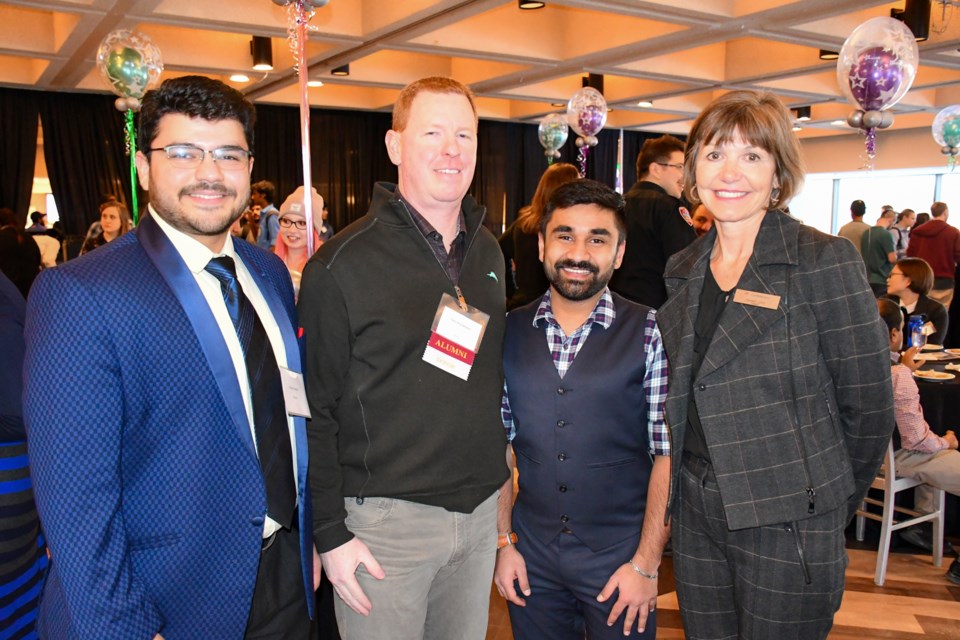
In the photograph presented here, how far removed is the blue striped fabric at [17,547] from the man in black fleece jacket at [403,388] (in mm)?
566

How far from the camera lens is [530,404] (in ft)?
5.79

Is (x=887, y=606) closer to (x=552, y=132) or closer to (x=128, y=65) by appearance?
(x=128, y=65)

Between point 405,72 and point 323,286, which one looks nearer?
point 323,286

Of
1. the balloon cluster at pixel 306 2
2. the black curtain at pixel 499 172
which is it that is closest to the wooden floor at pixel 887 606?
the balloon cluster at pixel 306 2

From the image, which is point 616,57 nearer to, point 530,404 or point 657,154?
point 657,154

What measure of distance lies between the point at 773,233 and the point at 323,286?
37.8 inches

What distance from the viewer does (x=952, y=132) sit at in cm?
755

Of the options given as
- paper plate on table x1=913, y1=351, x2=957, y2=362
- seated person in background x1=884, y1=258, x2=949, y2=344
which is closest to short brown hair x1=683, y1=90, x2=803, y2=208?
paper plate on table x1=913, y1=351, x2=957, y2=362

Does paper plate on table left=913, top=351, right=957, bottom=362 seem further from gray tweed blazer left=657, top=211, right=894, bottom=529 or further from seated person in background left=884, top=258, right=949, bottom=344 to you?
gray tweed blazer left=657, top=211, right=894, bottom=529

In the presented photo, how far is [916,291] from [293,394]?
15.7 ft

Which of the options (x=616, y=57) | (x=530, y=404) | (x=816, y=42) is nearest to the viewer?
(x=530, y=404)

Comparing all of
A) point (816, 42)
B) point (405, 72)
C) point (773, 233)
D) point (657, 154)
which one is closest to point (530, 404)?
point (773, 233)

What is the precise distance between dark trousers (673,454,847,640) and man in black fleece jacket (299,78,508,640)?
18.4 inches

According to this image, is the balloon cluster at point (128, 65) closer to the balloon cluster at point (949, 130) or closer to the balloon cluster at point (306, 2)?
the balloon cluster at point (306, 2)
